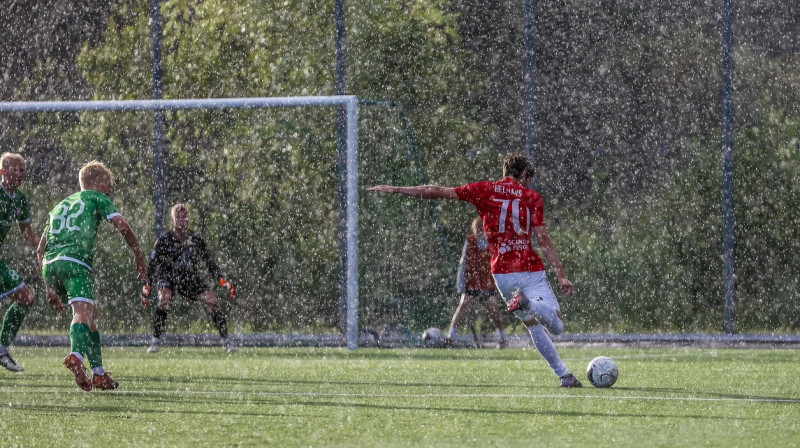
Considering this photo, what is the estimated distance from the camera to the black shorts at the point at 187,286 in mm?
14227

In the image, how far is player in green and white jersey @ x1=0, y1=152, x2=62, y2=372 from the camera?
10.2m

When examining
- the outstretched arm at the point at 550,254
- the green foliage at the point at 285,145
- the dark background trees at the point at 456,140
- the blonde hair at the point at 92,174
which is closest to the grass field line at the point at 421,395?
the outstretched arm at the point at 550,254

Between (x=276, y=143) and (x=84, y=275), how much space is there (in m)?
6.67

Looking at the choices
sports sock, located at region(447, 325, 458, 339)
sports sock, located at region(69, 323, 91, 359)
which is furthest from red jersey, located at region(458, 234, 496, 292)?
sports sock, located at region(69, 323, 91, 359)

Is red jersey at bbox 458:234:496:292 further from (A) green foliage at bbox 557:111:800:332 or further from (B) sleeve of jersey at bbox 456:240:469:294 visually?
(A) green foliage at bbox 557:111:800:332

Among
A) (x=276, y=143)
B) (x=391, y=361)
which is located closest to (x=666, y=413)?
(x=391, y=361)

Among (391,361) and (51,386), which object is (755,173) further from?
(51,386)

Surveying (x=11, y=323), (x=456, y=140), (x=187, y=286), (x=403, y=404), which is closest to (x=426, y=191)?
(x=403, y=404)

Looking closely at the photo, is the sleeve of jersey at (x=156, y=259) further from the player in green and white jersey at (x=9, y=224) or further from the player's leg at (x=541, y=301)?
the player's leg at (x=541, y=301)

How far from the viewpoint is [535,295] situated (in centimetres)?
934

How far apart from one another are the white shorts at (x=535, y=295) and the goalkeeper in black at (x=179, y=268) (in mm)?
5249

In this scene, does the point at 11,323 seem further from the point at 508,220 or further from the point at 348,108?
the point at 348,108

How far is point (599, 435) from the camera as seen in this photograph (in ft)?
22.4

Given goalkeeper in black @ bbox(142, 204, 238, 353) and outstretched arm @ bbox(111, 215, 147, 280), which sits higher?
outstretched arm @ bbox(111, 215, 147, 280)
